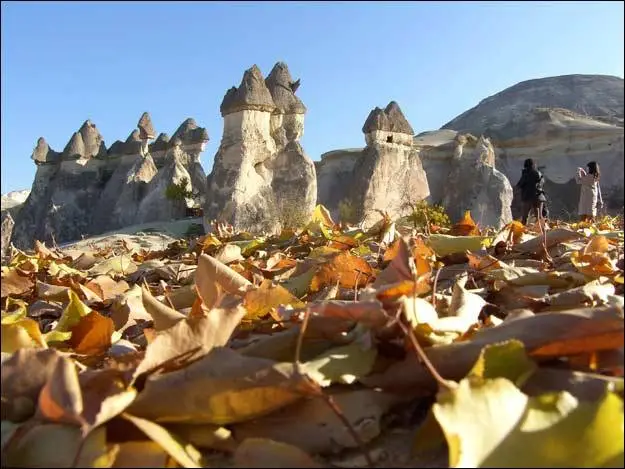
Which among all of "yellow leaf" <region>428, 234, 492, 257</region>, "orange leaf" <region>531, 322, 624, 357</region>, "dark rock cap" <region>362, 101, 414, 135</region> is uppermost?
"dark rock cap" <region>362, 101, 414, 135</region>

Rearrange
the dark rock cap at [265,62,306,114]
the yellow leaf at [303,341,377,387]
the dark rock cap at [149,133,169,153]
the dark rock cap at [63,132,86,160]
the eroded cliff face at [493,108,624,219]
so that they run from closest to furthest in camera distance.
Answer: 1. the yellow leaf at [303,341,377,387]
2. the dark rock cap at [265,62,306,114]
3. the eroded cliff face at [493,108,624,219]
4. the dark rock cap at [63,132,86,160]
5. the dark rock cap at [149,133,169,153]

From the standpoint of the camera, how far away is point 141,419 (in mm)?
511

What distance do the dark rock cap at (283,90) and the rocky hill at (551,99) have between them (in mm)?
16859

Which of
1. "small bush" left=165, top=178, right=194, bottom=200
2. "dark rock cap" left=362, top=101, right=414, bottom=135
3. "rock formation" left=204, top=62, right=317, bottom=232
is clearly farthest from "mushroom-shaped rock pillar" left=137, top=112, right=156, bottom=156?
"dark rock cap" left=362, top=101, right=414, bottom=135

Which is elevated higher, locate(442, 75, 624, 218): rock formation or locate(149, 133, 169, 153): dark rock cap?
locate(149, 133, 169, 153): dark rock cap

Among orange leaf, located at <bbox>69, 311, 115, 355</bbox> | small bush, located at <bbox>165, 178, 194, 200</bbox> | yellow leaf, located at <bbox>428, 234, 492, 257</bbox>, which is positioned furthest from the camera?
small bush, located at <bbox>165, 178, 194, 200</bbox>

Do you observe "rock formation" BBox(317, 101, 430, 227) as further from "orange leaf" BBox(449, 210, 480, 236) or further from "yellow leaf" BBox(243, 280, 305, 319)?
"yellow leaf" BBox(243, 280, 305, 319)

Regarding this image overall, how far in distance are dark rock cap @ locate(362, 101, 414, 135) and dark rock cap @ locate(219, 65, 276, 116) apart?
10.3ft

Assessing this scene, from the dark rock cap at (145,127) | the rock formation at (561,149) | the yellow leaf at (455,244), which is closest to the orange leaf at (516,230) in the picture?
the yellow leaf at (455,244)

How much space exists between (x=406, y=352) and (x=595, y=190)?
7662 mm

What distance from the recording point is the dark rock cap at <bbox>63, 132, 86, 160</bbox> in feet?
76.2

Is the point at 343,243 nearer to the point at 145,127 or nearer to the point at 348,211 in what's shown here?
the point at 348,211

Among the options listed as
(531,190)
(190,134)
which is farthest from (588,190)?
(190,134)

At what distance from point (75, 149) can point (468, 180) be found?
576 inches
